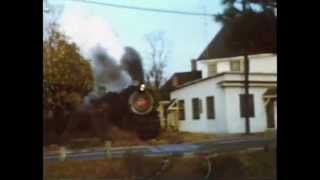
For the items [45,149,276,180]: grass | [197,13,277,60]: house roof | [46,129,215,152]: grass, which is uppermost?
[197,13,277,60]: house roof

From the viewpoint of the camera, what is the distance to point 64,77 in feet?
5.52

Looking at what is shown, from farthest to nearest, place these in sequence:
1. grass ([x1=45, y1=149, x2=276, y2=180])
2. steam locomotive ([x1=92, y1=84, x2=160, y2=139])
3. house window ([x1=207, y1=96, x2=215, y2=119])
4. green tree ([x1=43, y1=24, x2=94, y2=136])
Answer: house window ([x1=207, y1=96, x2=215, y2=119]) < steam locomotive ([x1=92, y1=84, x2=160, y2=139]) < grass ([x1=45, y1=149, x2=276, y2=180]) < green tree ([x1=43, y1=24, x2=94, y2=136])

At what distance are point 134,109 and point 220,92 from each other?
1.25 ft

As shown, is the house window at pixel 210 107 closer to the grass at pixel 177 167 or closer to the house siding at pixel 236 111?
the house siding at pixel 236 111

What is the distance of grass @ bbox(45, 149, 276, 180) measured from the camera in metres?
1.75

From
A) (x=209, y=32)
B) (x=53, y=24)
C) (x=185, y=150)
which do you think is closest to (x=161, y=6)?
(x=209, y=32)

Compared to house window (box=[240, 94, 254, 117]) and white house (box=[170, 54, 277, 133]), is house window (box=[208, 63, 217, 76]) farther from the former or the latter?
house window (box=[240, 94, 254, 117])

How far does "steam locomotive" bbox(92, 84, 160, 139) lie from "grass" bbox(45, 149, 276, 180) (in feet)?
0.41

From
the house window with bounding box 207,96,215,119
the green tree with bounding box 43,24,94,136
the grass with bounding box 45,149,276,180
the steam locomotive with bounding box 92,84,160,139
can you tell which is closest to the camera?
the green tree with bounding box 43,24,94,136

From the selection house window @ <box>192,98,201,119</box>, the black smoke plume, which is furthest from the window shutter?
the black smoke plume

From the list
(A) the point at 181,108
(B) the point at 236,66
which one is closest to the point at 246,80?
(B) the point at 236,66

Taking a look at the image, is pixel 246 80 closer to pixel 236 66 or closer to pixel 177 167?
pixel 236 66

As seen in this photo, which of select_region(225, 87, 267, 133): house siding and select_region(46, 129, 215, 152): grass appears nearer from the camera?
select_region(46, 129, 215, 152): grass
